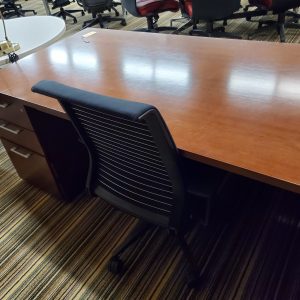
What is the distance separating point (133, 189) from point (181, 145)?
297 millimetres

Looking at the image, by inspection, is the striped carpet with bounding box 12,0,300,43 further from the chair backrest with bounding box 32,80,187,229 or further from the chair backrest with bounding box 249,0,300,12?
the chair backrest with bounding box 32,80,187,229

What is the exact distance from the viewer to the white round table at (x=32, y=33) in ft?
6.37

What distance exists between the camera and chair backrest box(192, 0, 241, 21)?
9.65ft

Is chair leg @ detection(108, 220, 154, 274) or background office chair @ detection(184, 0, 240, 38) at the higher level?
background office chair @ detection(184, 0, 240, 38)

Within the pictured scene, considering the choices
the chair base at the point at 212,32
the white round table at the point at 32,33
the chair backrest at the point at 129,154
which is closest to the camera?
the chair backrest at the point at 129,154

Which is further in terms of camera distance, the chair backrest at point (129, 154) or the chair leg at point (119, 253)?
the chair leg at point (119, 253)

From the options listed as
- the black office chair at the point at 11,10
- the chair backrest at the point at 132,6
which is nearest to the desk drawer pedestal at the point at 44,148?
the chair backrest at the point at 132,6

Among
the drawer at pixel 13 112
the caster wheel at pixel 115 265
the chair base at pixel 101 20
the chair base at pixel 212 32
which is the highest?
the drawer at pixel 13 112

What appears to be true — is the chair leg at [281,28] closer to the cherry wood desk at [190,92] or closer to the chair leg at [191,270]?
the cherry wood desk at [190,92]

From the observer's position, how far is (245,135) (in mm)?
950

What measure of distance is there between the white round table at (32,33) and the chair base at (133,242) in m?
1.24

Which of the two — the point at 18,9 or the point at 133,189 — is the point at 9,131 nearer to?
the point at 133,189

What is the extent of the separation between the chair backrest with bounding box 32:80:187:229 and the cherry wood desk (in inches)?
4.3

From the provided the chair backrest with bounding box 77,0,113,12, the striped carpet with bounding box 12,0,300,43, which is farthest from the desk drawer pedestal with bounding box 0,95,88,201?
the chair backrest with bounding box 77,0,113,12
